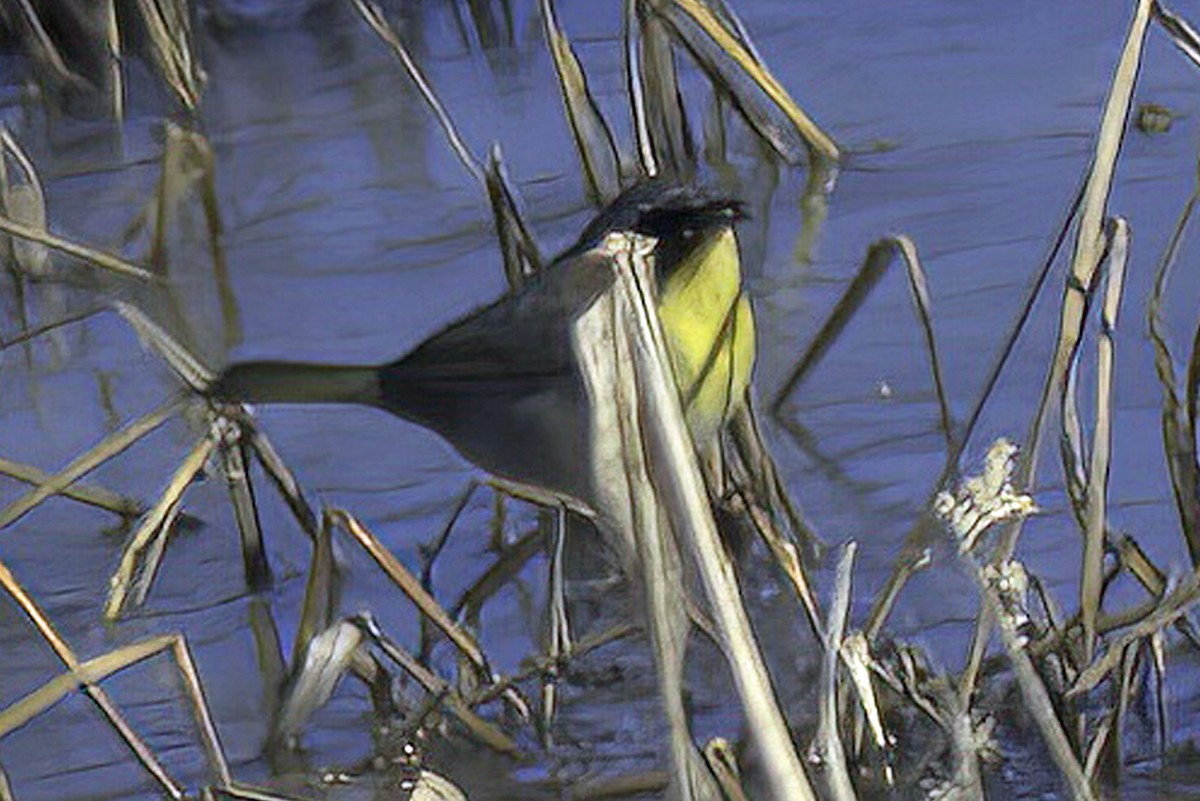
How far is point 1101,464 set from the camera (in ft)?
6.49

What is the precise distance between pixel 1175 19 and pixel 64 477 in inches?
42.3

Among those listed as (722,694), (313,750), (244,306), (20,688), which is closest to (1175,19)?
(722,694)

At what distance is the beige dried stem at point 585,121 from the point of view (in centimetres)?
277

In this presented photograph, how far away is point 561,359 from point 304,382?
486mm

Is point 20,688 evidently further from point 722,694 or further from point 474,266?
point 474,266

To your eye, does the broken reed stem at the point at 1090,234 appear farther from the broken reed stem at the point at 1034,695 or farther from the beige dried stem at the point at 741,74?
the beige dried stem at the point at 741,74

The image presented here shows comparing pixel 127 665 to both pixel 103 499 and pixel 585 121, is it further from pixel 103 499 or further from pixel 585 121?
pixel 585 121

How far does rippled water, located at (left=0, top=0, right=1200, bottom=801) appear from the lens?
2.25 meters

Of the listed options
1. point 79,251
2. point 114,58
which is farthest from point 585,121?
point 114,58

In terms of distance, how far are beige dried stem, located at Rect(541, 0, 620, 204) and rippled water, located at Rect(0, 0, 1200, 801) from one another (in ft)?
0.60

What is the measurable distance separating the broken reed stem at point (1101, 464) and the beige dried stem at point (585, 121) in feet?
2.73

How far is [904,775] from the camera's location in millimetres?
1968

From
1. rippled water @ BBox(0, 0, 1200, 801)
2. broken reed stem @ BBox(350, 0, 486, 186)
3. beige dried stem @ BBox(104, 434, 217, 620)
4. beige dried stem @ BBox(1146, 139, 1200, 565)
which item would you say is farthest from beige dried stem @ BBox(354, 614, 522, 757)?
broken reed stem @ BBox(350, 0, 486, 186)

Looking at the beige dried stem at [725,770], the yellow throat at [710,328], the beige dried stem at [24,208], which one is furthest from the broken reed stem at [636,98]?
the beige dried stem at [725,770]
